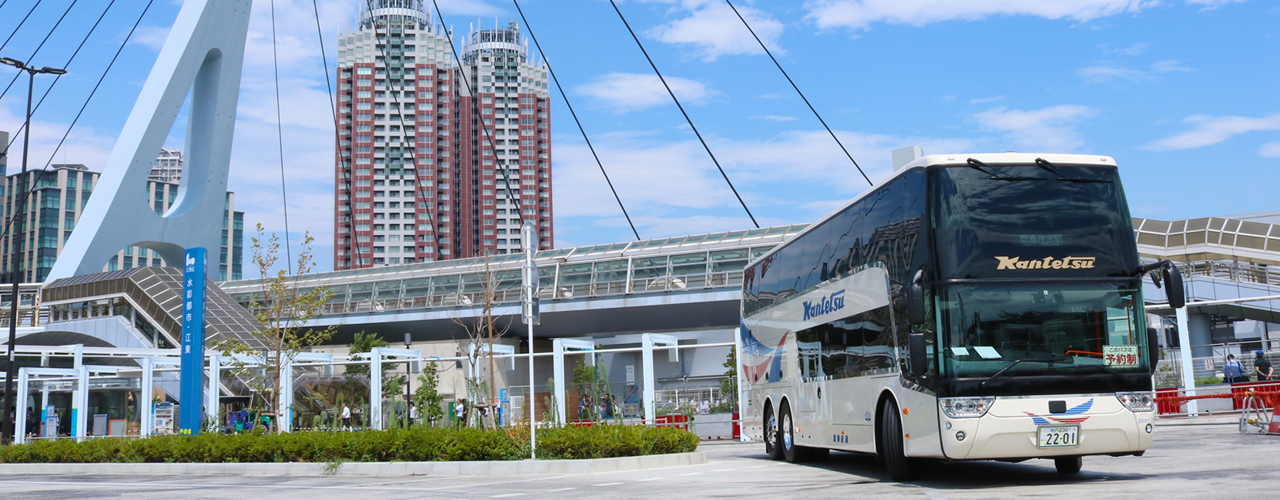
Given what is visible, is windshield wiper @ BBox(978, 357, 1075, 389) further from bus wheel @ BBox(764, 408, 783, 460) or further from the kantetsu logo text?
bus wheel @ BBox(764, 408, 783, 460)

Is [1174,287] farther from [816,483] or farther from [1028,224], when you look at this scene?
[816,483]

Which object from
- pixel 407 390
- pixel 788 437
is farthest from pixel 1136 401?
pixel 407 390

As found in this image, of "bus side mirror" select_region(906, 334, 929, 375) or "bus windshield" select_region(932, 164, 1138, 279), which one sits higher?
"bus windshield" select_region(932, 164, 1138, 279)

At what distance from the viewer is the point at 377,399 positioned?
2619cm

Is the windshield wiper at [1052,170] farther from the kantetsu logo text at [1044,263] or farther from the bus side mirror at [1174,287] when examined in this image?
the bus side mirror at [1174,287]

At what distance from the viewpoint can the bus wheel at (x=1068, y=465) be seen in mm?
11703

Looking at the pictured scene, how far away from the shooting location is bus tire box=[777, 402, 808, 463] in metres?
15.1

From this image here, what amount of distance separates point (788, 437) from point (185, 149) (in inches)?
1396

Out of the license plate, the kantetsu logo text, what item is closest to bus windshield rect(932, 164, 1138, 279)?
the kantetsu logo text

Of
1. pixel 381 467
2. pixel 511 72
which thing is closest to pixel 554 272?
pixel 381 467

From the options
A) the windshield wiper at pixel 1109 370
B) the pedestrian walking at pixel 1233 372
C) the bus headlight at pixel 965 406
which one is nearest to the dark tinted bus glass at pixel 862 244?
the bus headlight at pixel 965 406

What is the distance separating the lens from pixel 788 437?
50.2ft

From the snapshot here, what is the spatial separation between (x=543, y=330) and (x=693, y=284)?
1242cm

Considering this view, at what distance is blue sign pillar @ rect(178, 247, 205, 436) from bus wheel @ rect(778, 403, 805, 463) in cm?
1199
